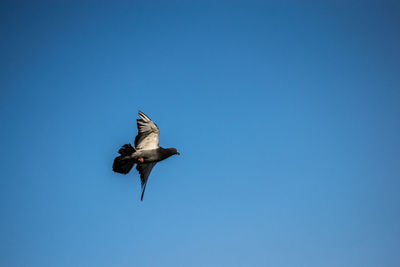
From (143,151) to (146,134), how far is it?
82 cm

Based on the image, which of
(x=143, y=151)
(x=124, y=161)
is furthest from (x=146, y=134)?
(x=124, y=161)

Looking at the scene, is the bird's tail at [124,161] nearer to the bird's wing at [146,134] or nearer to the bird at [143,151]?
the bird at [143,151]

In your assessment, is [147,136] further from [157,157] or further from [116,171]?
[116,171]

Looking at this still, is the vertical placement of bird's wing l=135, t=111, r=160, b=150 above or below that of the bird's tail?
above

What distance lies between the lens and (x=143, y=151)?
13766 mm

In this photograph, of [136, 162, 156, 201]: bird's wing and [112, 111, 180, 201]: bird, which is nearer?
[112, 111, 180, 201]: bird

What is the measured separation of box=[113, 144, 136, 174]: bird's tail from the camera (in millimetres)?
13043

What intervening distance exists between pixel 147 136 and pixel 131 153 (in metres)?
1.05

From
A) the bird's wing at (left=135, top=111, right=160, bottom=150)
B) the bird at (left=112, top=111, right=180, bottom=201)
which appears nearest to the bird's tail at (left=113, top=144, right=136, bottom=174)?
the bird at (left=112, top=111, right=180, bottom=201)

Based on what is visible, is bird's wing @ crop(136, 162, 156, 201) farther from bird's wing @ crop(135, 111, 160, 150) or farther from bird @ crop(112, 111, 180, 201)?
bird's wing @ crop(135, 111, 160, 150)

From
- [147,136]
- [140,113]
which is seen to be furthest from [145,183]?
[140,113]

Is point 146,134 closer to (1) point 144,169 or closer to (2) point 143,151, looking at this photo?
(2) point 143,151

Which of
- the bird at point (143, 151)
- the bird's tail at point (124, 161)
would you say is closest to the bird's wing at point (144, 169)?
the bird at point (143, 151)

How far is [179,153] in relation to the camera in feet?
47.3
